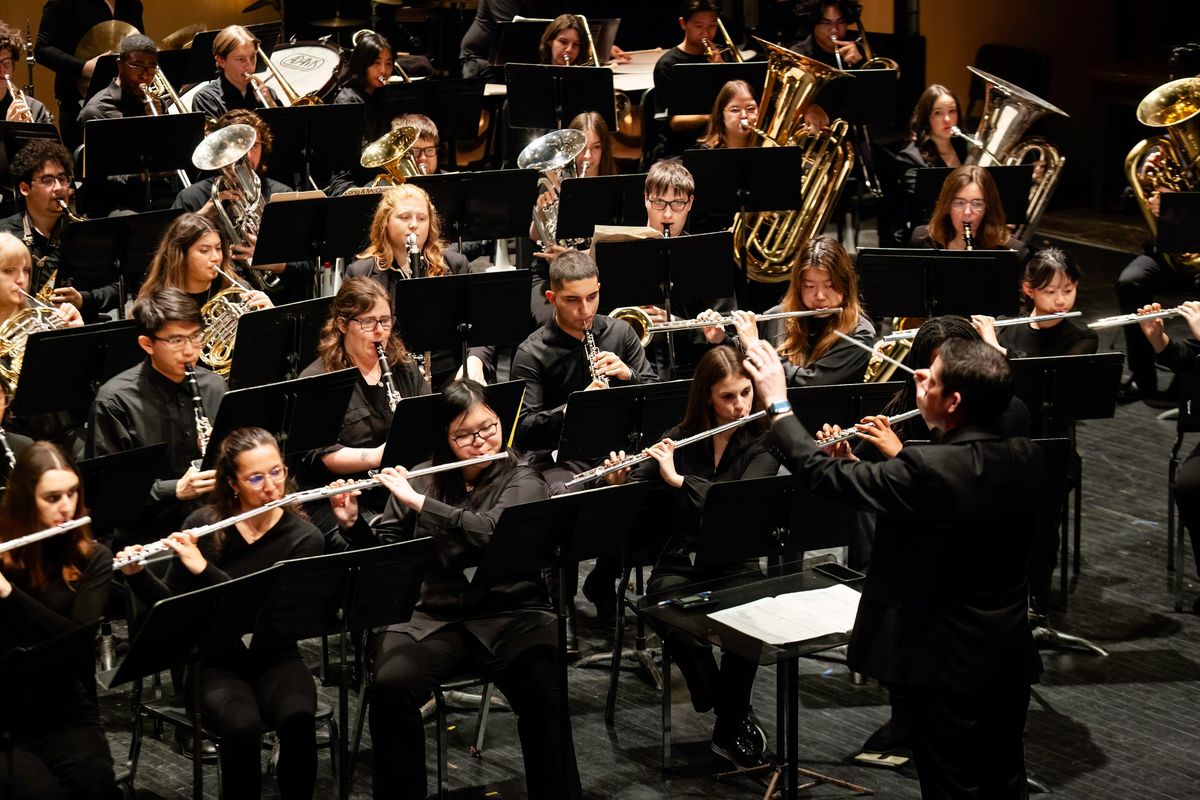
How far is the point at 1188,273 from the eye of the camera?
23.4ft

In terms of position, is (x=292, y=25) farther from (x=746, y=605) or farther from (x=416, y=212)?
(x=746, y=605)

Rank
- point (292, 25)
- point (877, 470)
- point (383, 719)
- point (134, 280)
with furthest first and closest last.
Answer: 1. point (292, 25)
2. point (134, 280)
3. point (383, 719)
4. point (877, 470)

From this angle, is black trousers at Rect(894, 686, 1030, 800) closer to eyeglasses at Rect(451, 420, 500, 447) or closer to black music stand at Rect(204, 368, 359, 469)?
eyeglasses at Rect(451, 420, 500, 447)

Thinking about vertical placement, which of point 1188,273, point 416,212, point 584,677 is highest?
point 416,212

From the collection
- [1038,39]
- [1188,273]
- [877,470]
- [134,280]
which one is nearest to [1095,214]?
[1038,39]

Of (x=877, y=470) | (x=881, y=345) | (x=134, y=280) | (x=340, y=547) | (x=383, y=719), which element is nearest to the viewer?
(x=877, y=470)

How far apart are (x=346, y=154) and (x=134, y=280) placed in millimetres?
1391

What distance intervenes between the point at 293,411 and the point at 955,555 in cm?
203

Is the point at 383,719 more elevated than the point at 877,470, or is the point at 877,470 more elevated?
the point at 877,470

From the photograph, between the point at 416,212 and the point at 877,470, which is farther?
the point at 416,212

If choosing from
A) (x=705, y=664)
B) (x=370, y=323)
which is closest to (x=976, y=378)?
(x=705, y=664)

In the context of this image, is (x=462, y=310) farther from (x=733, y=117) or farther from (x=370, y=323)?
(x=733, y=117)

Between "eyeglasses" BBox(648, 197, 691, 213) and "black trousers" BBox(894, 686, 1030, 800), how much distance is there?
9.81 feet

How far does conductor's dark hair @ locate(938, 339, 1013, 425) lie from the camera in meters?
3.60
